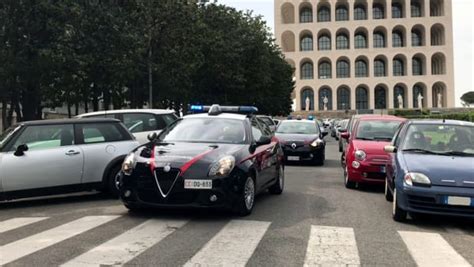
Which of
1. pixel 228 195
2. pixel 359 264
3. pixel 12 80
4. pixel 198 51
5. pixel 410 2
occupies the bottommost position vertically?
pixel 359 264

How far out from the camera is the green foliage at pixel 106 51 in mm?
23625

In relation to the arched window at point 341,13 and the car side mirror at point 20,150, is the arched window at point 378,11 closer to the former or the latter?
the arched window at point 341,13

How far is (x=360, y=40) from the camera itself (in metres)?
106

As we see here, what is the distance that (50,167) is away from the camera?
9.68m

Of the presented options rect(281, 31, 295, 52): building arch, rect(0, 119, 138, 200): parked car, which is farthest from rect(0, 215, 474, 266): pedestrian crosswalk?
rect(281, 31, 295, 52): building arch

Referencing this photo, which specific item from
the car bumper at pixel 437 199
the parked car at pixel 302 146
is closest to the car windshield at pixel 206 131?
the car bumper at pixel 437 199

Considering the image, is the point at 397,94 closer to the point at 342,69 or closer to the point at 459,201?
the point at 342,69

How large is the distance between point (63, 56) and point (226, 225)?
17.6m

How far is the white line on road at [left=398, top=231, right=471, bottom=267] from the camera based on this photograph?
5961 mm

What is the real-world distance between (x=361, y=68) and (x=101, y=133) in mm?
99982

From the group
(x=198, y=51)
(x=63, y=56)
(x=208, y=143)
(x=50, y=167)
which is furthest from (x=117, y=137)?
(x=198, y=51)

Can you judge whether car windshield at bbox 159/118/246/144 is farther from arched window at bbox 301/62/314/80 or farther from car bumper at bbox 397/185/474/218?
arched window at bbox 301/62/314/80

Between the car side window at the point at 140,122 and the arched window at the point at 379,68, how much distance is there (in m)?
96.2

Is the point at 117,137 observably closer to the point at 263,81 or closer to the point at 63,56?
the point at 63,56
